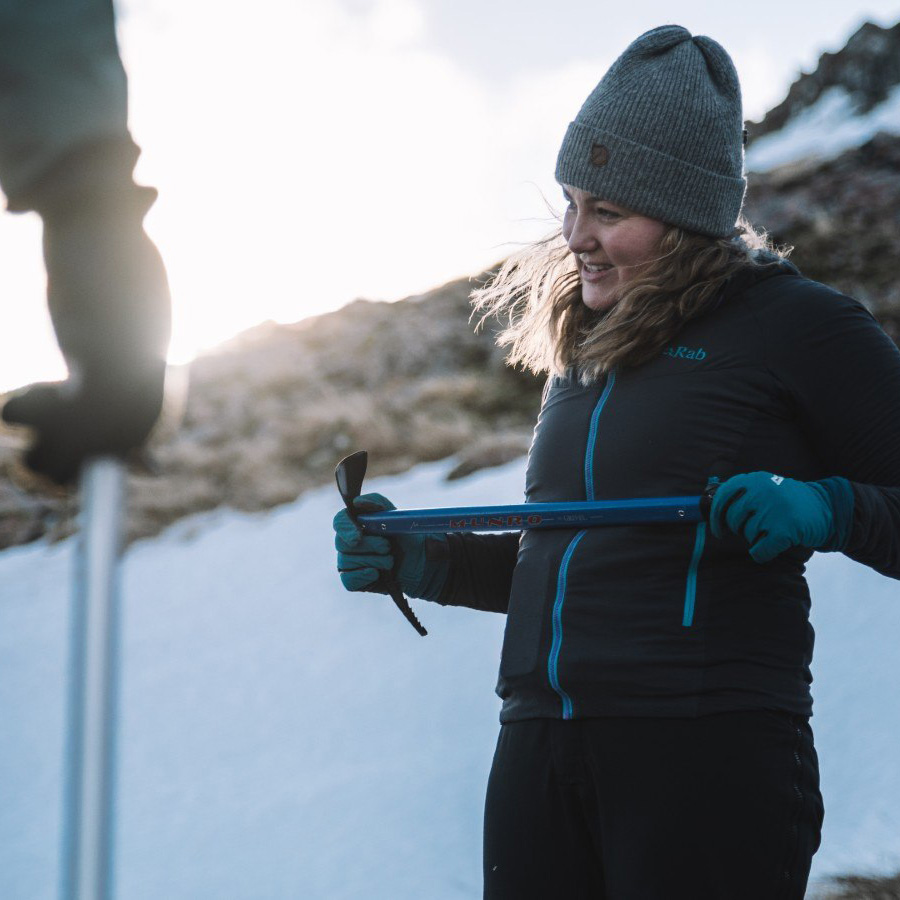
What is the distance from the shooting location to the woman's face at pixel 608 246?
1.76 m

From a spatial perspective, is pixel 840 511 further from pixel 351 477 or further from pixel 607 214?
pixel 351 477

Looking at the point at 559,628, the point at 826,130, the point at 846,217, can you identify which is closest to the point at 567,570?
the point at 559,628

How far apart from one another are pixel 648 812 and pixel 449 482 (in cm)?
675

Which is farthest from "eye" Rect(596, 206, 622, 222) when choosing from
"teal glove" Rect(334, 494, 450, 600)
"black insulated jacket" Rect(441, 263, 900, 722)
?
"teal glove" Rect(334, 494, 450, 600)

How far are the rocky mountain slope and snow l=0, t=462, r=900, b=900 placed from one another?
1.68 meters

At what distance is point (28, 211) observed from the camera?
0.65 metres

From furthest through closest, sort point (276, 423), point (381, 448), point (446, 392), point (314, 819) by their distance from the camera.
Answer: point (276, 423) → point (446, 392) → point (381, 448) → point (314, 819)

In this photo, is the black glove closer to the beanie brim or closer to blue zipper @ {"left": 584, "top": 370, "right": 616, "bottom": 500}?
blue zipper @ {"left": 584, "top": 370, "right": 616, "bottom": 500}

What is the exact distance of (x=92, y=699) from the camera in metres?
0.64

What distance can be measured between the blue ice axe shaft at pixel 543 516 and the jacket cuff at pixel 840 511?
0.18 metres

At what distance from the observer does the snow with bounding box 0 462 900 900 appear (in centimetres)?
411

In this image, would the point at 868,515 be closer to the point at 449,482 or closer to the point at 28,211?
the point at 28,211

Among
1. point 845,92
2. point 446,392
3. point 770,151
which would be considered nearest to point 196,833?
point 446,392

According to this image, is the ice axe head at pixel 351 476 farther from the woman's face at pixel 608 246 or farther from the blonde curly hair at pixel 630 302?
the woman's face at pixel 608 246
